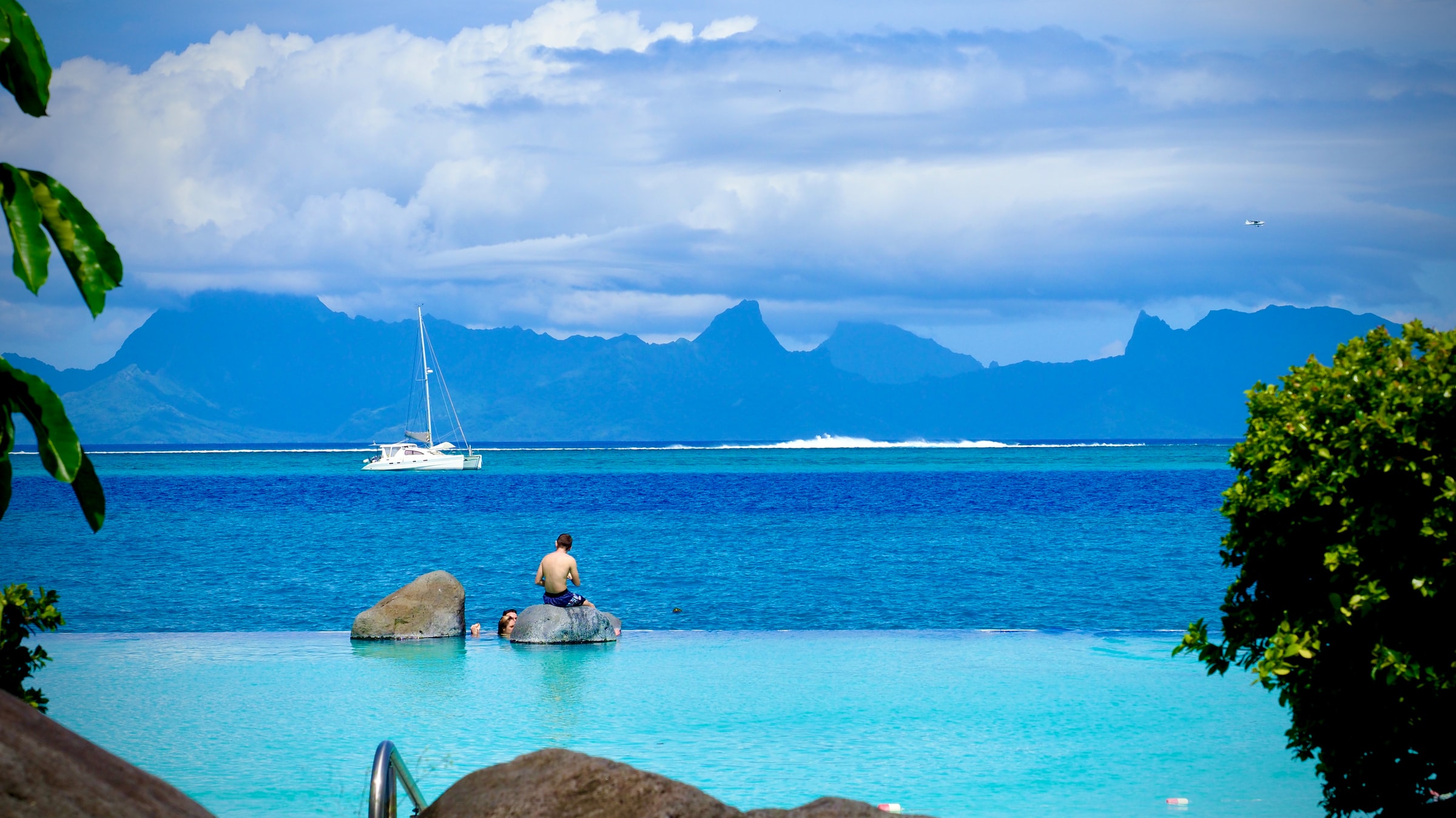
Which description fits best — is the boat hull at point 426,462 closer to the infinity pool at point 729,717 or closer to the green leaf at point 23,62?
the infinity pool at point 729,717

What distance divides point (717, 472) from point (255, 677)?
10988 centimetres

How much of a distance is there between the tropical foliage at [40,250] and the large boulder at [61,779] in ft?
1.66

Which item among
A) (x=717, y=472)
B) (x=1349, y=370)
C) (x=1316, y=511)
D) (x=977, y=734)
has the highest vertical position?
(x=717, y=472)

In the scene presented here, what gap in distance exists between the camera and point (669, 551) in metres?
42.3

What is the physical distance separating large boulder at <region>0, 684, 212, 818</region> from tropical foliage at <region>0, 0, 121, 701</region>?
51 centimetres

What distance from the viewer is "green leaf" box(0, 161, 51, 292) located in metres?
3.78

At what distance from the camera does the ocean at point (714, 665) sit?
1050 cm

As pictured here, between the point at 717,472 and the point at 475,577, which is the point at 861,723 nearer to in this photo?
the point at 475,577

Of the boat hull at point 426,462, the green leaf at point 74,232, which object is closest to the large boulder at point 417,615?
the green leaf at point 74,232

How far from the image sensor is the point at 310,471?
137125mm

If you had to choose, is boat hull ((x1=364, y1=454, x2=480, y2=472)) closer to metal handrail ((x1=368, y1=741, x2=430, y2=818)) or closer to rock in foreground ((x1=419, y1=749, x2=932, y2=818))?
metal handrail ((x1=368, y1=741, x2=430, y2=818))

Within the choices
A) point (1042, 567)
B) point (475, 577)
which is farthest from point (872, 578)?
point (475, 577)

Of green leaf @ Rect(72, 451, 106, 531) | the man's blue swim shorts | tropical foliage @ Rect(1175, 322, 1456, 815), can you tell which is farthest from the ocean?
green leaf @ Rect(72, 451, 106, 531)

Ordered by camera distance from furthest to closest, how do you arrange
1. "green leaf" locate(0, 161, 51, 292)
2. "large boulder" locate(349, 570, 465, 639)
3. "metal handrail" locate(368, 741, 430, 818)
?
"large boulder" locate(349, 570, 465, 639) → "metal handrail" locate(368, 741, 430, 818) → "green leaf" locate(0, 161, 51, 292)
